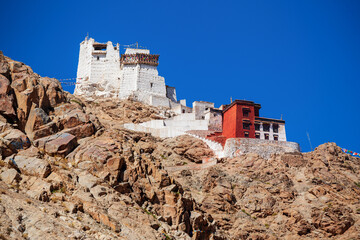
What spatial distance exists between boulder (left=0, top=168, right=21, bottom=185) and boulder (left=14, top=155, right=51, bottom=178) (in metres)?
1.01

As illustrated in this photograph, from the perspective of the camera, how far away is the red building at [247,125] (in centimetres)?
6462

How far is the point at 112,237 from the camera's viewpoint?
26.1 m

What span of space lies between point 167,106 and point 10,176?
52627 millimetres

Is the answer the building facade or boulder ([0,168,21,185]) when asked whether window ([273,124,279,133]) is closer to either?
the building facade

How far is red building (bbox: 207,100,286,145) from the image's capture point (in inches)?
2544

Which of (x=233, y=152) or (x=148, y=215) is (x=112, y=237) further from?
(x=233, y=152)

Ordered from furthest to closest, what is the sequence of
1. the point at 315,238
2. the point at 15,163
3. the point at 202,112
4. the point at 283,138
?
the point at 202,112 < the point at 283,138 < the point at 315,238 < the point at 15,163

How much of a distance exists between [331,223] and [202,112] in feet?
104

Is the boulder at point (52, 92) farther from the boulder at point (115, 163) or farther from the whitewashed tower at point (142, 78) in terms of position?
the whitewashed tower at point (142, 78)

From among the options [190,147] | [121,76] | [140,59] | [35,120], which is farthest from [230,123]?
[35,120]

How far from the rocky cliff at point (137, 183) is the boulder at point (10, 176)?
63 mm

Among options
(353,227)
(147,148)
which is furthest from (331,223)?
(147,148)

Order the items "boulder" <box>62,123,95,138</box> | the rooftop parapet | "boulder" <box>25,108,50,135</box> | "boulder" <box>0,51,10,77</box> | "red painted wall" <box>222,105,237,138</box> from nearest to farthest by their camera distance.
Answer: "boulder" <box>25,108,50,135</box>
"boulder" <box>0,51,10,77</box>
"boulder" <box>62,123,95,138</box>
"red painted wall" <box>222,105,237,138</box>
the rooftop parapet

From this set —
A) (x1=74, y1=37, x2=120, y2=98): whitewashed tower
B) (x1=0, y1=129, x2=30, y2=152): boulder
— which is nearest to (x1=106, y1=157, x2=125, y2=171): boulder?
(x1=0, y1=129, x2=30, y2=152): boulder
